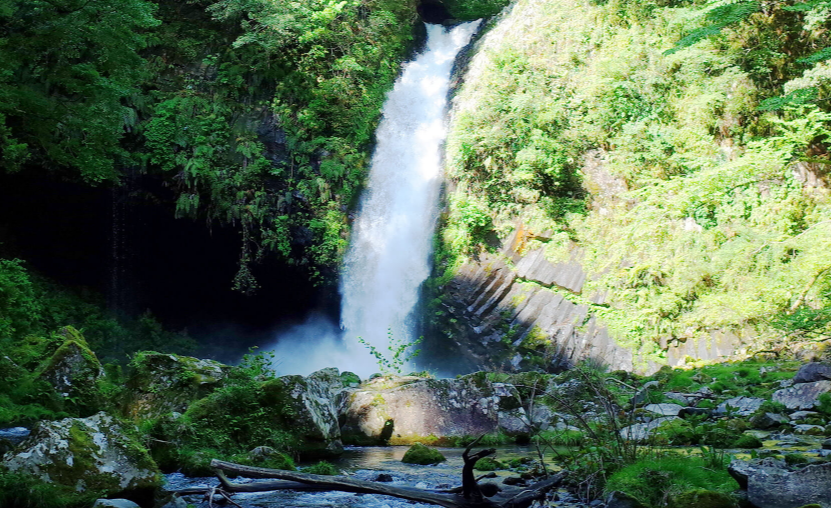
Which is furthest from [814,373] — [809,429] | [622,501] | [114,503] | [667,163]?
[114,503]

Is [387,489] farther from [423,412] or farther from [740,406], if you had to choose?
[740,406]

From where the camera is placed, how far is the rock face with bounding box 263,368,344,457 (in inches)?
A: 267

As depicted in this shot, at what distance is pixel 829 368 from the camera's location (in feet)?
24.9

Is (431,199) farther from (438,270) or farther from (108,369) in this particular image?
(108,369)

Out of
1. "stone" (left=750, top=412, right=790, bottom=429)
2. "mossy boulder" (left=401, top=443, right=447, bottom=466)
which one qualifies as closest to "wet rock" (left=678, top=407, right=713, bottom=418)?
"stone" (left=750, top=412, right=790, bottom=429)

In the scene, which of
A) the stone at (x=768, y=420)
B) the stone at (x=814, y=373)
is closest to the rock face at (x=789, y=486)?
the stone at (x=768, y=420)

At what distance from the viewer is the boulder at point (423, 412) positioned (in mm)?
8070

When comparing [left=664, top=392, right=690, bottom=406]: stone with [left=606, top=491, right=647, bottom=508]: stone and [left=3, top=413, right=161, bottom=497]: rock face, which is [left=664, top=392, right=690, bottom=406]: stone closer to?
[left=606, top=491, right=647, bottom=508]: stone

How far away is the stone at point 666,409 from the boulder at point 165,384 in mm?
5269

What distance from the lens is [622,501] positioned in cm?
368

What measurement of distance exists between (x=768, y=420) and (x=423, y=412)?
13.3ft

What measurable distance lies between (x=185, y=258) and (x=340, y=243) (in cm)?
447

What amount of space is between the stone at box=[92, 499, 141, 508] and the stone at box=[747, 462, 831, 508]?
12.6 feet

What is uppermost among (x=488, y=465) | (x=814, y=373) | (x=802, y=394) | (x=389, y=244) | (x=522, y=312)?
(x=389, y=244)
